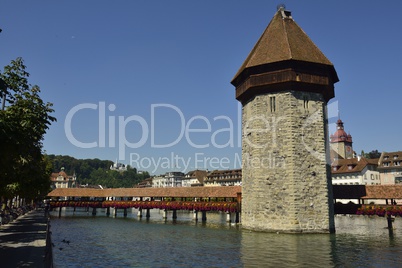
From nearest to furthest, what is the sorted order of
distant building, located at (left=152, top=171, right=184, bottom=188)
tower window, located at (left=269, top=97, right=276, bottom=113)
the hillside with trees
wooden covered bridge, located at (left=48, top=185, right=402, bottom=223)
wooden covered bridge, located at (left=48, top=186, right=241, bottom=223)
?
tower window, located at (left=269, top=97, right=276, bottom=113)
wooden covered bridge, located at (left=48, top=185, right=402, bottom=223)
wooden covered bridge, located at (left=48, top=186, right=241, bottom=223)
distant building, located at (left=152, top=171, right=184, bottom=188)
the hillside with trees

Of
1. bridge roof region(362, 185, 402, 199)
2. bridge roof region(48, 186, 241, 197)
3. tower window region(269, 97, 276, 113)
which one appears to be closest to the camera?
tower window region(269, 97, 276, 113)

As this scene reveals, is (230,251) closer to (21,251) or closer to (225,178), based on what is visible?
(21,251)

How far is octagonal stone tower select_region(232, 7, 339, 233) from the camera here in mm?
22781

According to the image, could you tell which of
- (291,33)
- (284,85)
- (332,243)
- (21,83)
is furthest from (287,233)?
(21,83)

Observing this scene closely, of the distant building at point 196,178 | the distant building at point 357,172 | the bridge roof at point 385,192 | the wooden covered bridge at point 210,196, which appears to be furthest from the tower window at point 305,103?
the distant building at point 196,178

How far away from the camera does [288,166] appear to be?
2302cm

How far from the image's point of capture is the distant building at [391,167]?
6138cm

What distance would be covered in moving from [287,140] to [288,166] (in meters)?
1.77

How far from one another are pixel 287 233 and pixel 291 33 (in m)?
14.8

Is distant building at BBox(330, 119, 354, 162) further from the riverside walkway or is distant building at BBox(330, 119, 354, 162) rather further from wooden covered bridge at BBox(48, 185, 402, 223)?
the riverside walkway

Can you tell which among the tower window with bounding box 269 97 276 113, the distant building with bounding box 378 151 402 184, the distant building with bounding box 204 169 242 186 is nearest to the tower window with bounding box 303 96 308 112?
the tower window with bounding box 269 97 276 113

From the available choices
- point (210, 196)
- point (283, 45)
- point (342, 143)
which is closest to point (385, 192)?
point (283, 45)

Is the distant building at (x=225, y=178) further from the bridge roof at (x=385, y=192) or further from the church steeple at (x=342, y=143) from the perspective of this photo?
the bridge roof at (x=385, y=192)

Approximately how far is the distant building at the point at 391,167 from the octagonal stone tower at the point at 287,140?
44.1 meters
